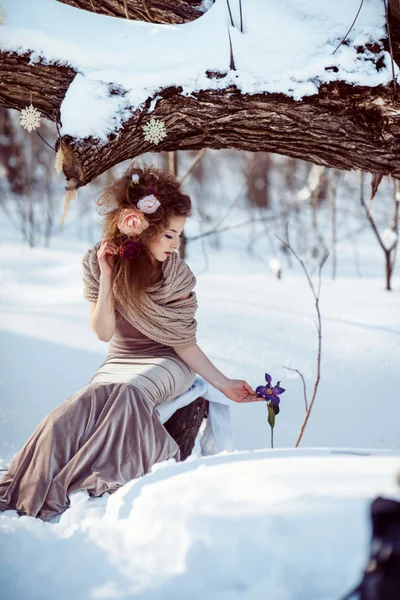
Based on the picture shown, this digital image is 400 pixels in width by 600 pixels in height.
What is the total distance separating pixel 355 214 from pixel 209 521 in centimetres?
812

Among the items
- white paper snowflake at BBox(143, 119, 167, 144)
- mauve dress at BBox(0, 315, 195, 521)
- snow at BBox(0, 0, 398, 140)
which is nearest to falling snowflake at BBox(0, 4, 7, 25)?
snow at BBox(0, 0, 398, 140)

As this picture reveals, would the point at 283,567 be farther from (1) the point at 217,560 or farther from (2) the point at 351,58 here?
(2) the point at 351,58

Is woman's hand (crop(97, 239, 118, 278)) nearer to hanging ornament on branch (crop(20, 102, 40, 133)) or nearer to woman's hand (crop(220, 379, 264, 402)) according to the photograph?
hanging ornament on branch (crop(20, 102, 40, 133))

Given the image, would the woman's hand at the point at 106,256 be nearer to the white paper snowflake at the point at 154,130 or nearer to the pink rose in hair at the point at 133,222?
the pink rose in hair at the point at 133,222

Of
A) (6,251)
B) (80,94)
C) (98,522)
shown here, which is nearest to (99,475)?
(98,522)

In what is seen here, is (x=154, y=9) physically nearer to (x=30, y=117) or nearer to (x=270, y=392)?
(x=30, y=117)

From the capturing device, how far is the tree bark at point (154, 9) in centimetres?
284

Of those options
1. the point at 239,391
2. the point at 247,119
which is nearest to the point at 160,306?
the point at 239,391

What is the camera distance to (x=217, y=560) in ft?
4.36

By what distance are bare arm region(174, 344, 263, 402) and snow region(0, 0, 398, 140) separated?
86 centimetres

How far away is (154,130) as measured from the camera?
8.34 feet

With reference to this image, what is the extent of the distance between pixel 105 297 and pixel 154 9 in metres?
1.19

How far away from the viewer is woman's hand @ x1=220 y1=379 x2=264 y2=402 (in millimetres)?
2662

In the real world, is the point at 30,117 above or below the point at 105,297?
above
